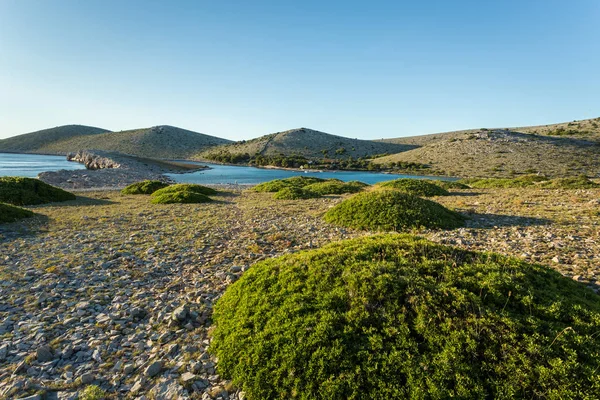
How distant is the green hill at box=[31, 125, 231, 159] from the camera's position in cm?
Result: 13188

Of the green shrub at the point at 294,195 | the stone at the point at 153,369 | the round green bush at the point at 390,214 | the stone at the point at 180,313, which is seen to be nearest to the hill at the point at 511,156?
the green shrub at the point at 294,195

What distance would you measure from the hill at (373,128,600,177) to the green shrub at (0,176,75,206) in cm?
6951

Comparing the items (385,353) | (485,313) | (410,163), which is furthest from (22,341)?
(410,163)

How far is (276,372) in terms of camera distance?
390cm

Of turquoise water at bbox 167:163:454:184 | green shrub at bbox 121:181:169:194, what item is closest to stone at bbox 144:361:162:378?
green shrub at bbox 121:181:169:194

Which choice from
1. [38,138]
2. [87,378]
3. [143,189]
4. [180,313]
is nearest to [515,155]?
[143,189]

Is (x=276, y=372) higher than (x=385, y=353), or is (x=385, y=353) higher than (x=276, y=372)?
(x=385, y=353)

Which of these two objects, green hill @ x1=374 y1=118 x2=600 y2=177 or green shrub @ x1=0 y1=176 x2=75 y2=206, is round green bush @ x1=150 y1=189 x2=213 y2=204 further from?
green hill @ x1=374 y1=118 x2=600 y2=177

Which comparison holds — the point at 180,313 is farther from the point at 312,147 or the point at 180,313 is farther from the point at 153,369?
the point at 312,147

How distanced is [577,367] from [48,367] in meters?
7.27

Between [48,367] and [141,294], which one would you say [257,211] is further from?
[48,367]

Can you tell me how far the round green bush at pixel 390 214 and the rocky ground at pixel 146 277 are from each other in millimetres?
920

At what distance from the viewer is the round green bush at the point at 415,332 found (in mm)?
3457

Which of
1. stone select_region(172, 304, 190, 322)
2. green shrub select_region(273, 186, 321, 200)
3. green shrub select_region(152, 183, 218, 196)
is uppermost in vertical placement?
green shrub select_region(152, 183, 218, 196)
